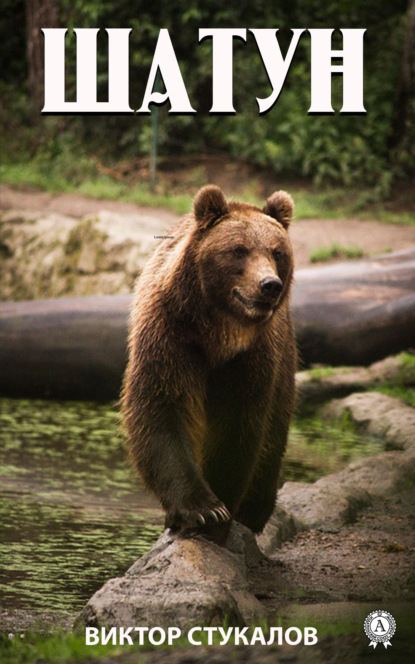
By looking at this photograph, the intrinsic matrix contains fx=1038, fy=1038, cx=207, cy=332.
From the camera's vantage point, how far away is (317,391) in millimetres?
8797

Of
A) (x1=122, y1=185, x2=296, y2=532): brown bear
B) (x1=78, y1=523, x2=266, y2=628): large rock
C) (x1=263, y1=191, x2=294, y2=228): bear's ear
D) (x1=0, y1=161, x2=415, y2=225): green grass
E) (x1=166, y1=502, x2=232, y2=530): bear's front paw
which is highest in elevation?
(x1=0, y1=161, x2=415, y2=225): green grass

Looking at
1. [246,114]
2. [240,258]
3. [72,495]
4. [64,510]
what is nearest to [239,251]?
[240,258]

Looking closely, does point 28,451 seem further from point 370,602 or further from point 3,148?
point 3,148

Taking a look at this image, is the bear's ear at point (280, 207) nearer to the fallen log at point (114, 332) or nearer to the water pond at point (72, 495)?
the water pond at point (72, 495)

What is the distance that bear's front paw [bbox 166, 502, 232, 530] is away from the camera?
4145mm

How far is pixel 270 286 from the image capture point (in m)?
3.97

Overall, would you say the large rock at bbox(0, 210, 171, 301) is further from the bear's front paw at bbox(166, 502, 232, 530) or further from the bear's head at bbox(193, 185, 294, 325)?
the bear's front paw at bbox(166, 502, 232, 530)

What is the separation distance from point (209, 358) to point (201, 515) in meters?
0.65

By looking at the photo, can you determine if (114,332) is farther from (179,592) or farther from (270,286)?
(179,592)

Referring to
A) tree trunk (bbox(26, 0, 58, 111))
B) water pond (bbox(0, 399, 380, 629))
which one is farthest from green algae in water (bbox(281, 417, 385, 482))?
tree trunk (bbox(26, 0, 58, 111))

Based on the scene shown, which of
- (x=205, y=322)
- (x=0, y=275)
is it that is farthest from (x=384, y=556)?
(x=0, y=275)

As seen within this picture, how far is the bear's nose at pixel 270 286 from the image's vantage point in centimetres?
396

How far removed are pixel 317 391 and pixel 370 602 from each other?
468 centimetres

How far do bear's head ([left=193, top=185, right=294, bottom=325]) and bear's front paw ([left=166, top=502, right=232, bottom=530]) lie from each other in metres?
0.76
